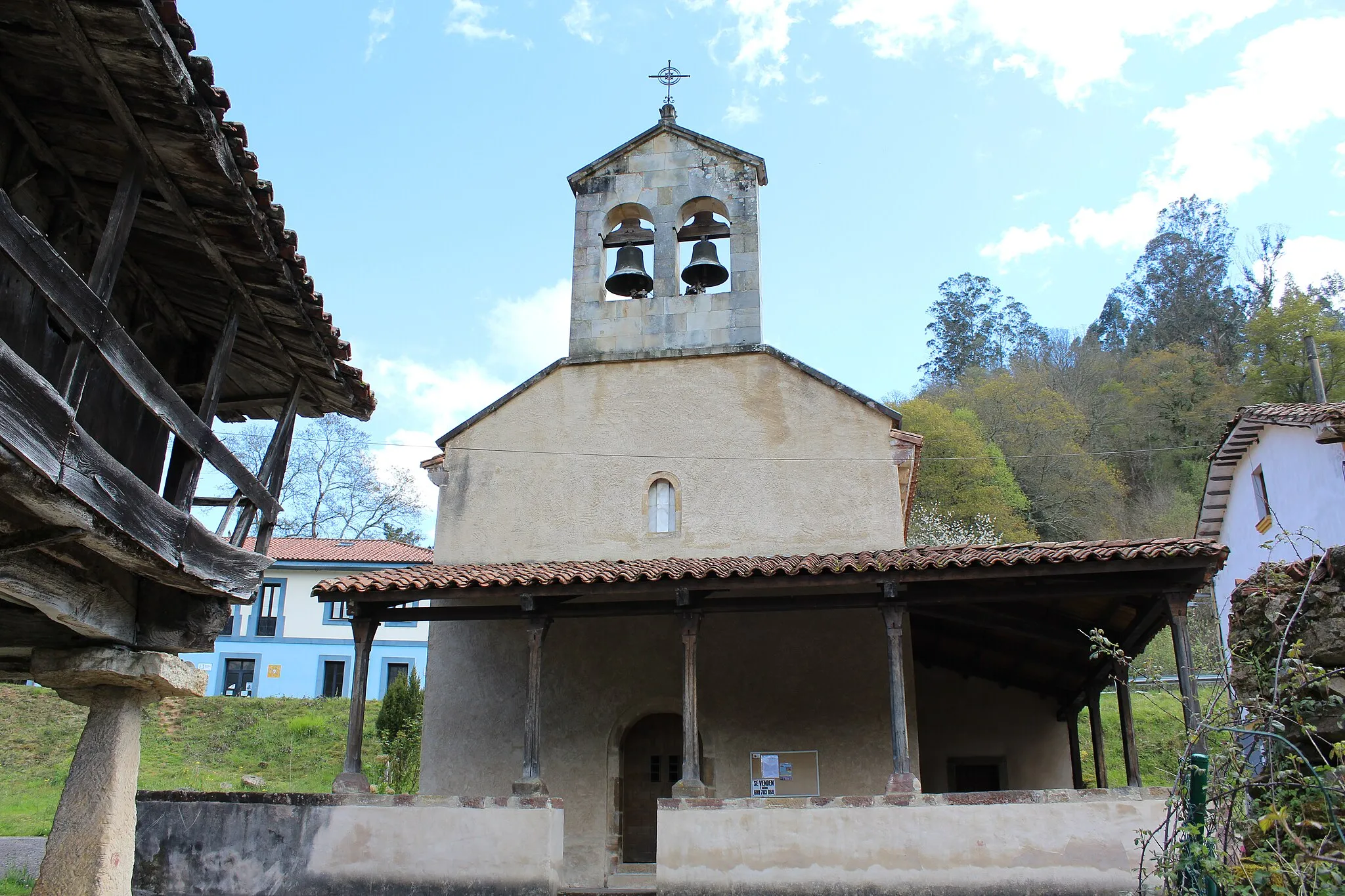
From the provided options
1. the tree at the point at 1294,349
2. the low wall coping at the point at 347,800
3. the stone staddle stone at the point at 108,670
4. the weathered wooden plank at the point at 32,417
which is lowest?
the low wall coping at the point at 347,800

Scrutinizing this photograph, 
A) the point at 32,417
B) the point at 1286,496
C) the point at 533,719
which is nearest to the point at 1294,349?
the point at 1286,496

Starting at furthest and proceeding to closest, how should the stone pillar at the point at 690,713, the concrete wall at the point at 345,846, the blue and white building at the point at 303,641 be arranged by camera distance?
1. the blue and white building at the point at 303,641
2. the stone pillar at the point at 690,713
3. the concrete wall at the point at 345,846

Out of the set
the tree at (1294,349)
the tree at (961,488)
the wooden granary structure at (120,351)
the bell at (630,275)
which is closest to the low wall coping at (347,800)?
the wooden granary structure at (120,351)

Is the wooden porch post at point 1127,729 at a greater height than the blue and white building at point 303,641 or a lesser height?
lesser

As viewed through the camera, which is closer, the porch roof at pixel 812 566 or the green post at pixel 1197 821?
the green post at pixel 1197 821

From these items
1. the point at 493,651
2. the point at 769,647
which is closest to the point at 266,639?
the point at 493,651

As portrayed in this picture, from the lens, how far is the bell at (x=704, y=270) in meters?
13.0

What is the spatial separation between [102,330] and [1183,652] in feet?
27.9

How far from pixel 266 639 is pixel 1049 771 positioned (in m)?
24.9

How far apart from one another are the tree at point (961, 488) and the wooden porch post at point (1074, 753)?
17.8 m

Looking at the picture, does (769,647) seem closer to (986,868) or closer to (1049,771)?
(986,868)

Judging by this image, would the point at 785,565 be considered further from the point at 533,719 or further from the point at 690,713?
the point at 533,719

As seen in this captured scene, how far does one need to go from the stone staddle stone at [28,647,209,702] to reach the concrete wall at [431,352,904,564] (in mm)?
6459

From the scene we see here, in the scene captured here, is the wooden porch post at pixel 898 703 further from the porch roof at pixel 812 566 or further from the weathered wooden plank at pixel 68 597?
the weathered wooden plank at pixel 68 597
